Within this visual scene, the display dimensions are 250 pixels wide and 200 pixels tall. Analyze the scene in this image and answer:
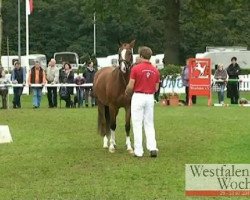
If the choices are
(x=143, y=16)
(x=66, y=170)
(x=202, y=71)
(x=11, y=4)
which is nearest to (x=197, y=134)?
(x=66, y=170)

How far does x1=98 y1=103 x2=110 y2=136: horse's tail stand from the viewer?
16266 mm

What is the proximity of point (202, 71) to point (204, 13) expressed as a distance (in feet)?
55.9

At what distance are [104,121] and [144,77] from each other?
2.46 metres

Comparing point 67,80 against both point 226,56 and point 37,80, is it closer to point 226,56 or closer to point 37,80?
point 37,80

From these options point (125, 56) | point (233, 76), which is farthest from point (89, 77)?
point (125, 56)

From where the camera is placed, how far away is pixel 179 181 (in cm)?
1148

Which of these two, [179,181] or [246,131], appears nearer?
[179,181]

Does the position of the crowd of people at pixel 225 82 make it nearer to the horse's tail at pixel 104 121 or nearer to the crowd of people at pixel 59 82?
the crowd of people at pixel 59 82

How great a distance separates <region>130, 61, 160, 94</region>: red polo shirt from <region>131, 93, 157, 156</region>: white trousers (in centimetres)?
12

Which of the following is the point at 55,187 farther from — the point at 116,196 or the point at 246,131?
the point at 246,131

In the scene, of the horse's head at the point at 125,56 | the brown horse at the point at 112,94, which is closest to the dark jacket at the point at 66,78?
the brown horse at the point at 112,94

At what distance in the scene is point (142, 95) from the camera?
46.9ft

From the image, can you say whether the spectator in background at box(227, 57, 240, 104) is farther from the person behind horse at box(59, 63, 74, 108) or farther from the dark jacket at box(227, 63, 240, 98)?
the person behind horse at box(59, 63, 74, 108)

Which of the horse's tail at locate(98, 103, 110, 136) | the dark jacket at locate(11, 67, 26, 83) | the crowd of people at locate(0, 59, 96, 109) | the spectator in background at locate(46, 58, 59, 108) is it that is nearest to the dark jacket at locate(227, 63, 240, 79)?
the crowd of people at locate(0, 59, 96, 109)
